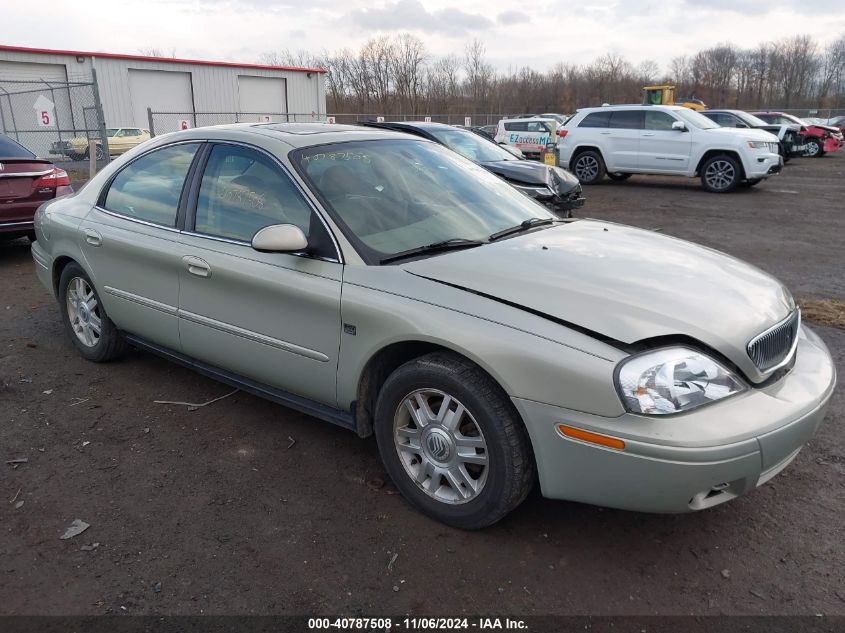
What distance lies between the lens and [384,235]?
3.14 meters

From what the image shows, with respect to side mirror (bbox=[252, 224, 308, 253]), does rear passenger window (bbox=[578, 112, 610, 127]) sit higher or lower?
higher

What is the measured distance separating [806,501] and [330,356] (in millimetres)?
2251

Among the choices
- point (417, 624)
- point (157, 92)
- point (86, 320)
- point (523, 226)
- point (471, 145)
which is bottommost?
point (417, 624)

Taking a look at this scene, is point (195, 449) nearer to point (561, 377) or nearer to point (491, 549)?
point (491, 549)

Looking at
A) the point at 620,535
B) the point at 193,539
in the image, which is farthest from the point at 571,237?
the point at 193,539

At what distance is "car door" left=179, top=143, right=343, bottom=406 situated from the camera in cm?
306

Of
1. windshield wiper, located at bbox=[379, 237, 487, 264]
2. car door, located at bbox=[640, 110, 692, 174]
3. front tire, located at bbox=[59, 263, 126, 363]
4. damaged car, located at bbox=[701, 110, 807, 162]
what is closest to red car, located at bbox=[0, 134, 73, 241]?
front tire, located at bbox=[59, 263, 126, 363]

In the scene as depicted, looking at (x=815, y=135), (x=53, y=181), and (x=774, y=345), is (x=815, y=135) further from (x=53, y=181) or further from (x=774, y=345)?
(x=774, y=345)

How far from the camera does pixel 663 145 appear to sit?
49.0 ft

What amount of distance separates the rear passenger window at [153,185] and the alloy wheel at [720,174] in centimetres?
1338

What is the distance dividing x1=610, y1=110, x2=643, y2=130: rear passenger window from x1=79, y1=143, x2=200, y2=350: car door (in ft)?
44.2

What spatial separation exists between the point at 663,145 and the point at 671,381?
1407cm

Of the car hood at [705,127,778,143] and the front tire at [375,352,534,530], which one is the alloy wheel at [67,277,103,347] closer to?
the front tire at [375,352,534,530]

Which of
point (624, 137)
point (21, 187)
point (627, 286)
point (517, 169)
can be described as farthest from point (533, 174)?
point (624, 137)
